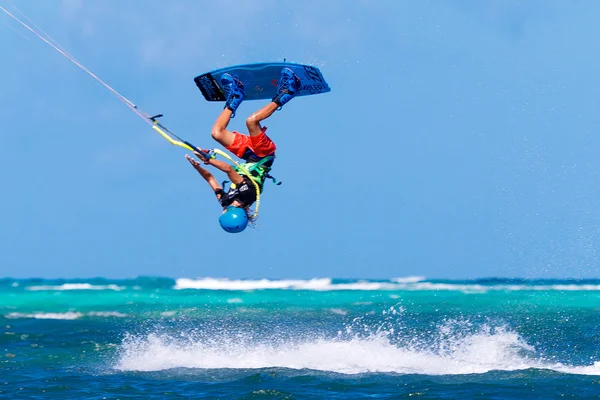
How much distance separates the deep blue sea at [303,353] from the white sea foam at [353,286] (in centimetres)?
1547

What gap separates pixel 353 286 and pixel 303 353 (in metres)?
35.4

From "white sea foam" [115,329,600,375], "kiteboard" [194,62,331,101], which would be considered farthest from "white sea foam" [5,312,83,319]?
"kiteboard" [194,62,331,101]

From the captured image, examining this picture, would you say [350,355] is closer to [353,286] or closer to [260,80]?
[260,80]

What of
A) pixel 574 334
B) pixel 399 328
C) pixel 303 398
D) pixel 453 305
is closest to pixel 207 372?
pixel 303 398

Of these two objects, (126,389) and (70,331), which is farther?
(70,331)

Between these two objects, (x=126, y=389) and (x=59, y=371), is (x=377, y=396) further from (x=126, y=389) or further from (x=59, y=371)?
(x=59, y=371)

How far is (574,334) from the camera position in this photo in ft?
67.8

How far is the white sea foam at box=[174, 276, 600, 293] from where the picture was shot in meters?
49.8

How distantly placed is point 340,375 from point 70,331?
12.1 meters

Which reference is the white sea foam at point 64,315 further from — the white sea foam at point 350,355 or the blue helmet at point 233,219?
the blue helmet at point 233,219

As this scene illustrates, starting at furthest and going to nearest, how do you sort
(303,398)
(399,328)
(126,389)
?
(399,328)
(126,389)
(303,398)

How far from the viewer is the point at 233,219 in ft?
39.2

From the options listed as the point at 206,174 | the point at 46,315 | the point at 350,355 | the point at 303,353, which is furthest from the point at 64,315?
the point at 206,174

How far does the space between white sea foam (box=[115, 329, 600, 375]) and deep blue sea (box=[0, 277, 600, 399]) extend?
38 millimetres
